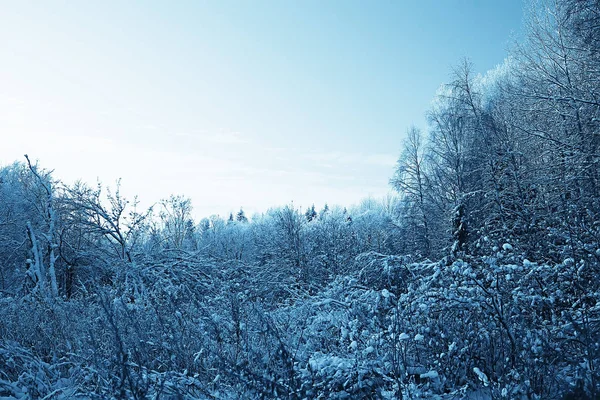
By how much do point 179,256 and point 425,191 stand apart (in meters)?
14.7

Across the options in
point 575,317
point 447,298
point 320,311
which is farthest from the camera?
point 320,311

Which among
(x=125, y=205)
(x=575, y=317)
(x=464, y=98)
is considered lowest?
(x=575, y=317)

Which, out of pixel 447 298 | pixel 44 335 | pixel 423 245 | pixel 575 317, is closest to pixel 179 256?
pixel 44 335

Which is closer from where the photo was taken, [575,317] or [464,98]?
[575,317]

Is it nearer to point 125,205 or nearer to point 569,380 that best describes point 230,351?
point 569,380

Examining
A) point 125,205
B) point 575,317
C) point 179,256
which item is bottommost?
point 575,317

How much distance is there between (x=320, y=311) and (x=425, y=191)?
1671 cm

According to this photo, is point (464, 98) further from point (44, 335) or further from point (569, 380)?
point (44, 335)

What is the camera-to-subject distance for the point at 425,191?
865 inches

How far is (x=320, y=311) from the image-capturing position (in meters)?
6.93

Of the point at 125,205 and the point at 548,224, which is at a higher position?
the point at 125,205

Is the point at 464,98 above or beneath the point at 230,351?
above

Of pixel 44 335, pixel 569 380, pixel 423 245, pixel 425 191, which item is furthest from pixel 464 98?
pixel 44 335

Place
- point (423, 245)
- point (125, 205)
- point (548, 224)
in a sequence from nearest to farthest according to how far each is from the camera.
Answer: point (548, 224), point (125, 205), point (423, 245)
